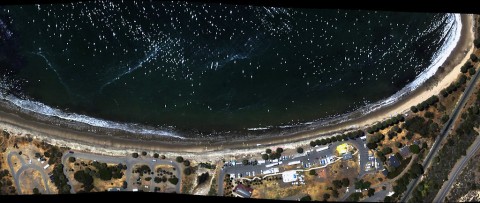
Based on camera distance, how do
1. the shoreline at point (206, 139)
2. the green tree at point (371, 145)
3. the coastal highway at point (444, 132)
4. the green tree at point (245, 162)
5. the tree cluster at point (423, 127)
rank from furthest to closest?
the shoreline at point (206, 139), the green tree at point (245, 162), the green tree at point (371, 145), the coastal highway at point (444, 132), the tree cluster at point (423, 127)

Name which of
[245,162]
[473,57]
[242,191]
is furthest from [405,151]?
[242,191]

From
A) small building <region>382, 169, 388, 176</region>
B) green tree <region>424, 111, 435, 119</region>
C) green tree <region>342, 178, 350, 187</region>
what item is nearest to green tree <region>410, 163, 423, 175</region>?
small building <region>382, 169, 388, 176</region>

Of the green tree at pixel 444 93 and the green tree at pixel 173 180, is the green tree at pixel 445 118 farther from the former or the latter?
the green tree at pixel 173 180

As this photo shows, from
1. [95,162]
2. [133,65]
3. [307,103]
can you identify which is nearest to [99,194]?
[95,162]

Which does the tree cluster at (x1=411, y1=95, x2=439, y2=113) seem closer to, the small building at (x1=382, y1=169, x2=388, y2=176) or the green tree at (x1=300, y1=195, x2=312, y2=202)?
the small building at (x1=382, y1=169, x2=388, y2=176)

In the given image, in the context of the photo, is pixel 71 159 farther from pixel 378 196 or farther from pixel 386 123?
pixel 386 123

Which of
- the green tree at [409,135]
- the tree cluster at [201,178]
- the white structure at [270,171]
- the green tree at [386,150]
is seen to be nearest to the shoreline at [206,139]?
the tree cluster at [201,178]
